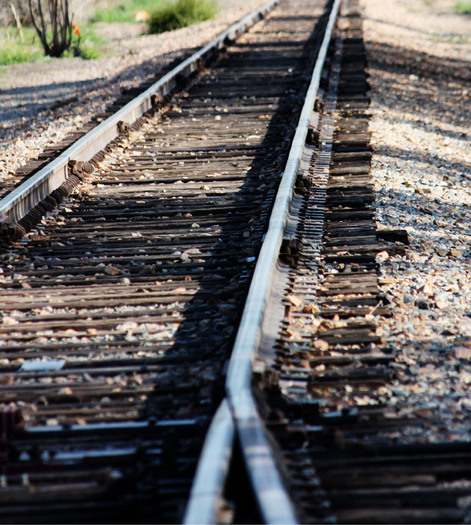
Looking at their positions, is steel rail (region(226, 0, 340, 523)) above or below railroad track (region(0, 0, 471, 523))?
above

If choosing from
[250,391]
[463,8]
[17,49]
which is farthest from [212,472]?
[463,8]

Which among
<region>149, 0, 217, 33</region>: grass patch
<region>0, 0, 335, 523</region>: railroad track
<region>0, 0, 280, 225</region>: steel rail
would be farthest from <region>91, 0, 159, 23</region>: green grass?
<region>0, 0, 335, 523</region>: railroad track

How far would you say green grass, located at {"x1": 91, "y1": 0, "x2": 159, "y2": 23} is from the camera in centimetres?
2438

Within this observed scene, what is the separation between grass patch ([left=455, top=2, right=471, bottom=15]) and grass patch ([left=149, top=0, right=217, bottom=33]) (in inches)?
366

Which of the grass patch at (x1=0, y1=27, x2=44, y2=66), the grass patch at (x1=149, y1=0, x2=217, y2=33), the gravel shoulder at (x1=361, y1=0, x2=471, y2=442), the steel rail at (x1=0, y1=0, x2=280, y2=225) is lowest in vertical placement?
the gravel shoulder at (x1=361, y1=0, x2=471, y2=442)

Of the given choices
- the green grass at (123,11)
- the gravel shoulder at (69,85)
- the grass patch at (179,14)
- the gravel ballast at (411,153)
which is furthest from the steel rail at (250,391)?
the green grass at (123,11)

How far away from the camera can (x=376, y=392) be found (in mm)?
3082

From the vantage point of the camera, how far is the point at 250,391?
274 cm

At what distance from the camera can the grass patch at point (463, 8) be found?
87.1 ft

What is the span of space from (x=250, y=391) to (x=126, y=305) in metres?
1.42

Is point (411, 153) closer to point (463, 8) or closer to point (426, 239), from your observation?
point (426, 239)

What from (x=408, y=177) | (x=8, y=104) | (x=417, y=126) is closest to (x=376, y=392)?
(x=408, y=177)

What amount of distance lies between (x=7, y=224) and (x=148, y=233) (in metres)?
0.90

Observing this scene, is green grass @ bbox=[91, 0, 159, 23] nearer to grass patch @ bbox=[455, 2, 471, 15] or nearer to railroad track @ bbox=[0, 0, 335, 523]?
grass patch @ bbox=[455, 2, 471, 15]
